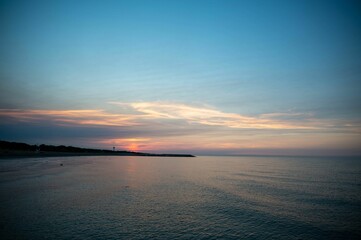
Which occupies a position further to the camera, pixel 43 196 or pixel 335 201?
pixel 335 201

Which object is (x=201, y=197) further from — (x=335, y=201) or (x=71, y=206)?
(x=335, y=201)

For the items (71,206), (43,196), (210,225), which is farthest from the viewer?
(43,196)

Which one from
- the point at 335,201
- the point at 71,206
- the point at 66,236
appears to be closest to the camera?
the point at 66,236

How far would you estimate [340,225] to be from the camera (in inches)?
724

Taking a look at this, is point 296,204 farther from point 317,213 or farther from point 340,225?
point 340,225

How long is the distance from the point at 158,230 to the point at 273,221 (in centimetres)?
974

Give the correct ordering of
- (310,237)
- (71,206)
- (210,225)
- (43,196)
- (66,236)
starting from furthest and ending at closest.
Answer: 1. (43,196)
2. (71,206)
3. (210,225)
4. (310,237)
5. (66,236)

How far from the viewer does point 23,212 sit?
1831 centimetres

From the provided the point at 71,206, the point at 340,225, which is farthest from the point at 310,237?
the point at 71,206

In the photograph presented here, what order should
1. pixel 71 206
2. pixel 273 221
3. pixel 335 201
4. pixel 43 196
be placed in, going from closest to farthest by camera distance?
pixel 273 221
pixel 71 206
pixel 43 196
pixel 335 201

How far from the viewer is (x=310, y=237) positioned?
1569cm

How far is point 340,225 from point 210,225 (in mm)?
10742

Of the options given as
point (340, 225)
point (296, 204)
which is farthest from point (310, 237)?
point (296, 204)

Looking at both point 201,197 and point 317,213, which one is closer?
point 317,213
